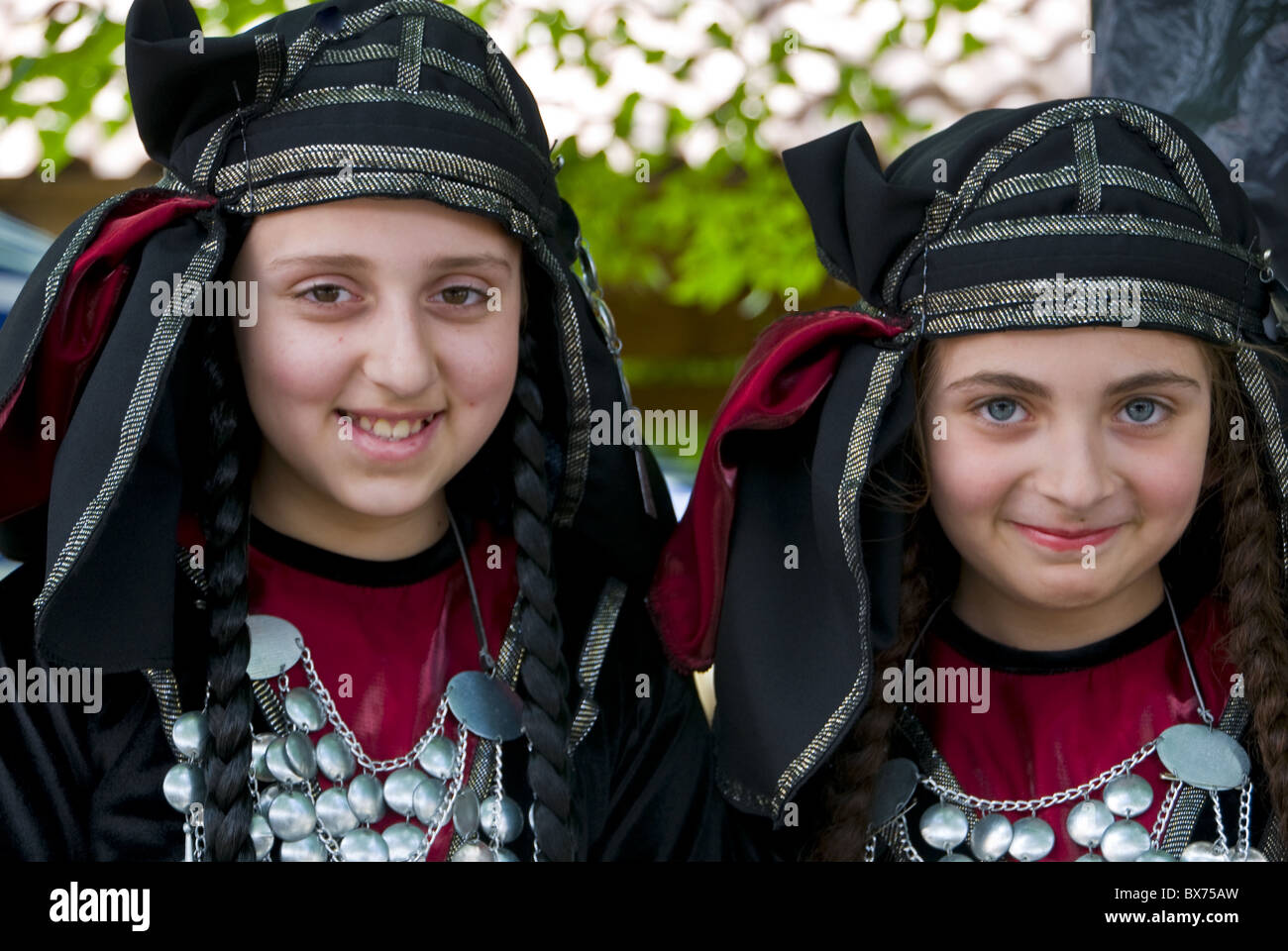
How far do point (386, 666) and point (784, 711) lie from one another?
1.98 feet

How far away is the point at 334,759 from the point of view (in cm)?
206

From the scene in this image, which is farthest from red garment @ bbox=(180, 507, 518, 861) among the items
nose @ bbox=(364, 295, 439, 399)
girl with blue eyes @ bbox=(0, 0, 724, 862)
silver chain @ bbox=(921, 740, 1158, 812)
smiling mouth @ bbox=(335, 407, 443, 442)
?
silver chain @ bbox=(921, 740, 1158, 812)

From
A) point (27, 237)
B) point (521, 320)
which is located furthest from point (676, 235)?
point (521, 320)

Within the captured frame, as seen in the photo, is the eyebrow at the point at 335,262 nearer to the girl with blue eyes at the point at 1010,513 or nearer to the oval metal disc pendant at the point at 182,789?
the girl with blue eyes at the point at 1010,513

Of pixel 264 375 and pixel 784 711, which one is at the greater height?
pixel 264 375

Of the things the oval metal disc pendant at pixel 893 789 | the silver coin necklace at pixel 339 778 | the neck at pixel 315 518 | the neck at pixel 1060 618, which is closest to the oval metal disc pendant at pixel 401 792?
the silver coin necklace at pixel 339 778

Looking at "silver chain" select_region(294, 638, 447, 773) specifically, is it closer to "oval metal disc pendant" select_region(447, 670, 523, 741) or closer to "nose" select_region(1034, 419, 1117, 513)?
"oval metal disc pendant" select_region(447, 670, 523, 741)

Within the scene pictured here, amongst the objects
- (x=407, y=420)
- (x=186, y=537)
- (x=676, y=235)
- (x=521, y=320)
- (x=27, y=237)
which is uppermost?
(x=676, y=235)

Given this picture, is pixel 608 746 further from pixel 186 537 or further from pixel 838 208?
pixel 838 208

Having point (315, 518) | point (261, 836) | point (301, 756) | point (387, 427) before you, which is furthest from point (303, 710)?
point (387, 427)

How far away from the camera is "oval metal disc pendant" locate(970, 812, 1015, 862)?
2.10 metres

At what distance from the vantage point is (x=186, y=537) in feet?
7.02

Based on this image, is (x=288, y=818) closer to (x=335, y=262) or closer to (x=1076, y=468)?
(x=335, y=262)

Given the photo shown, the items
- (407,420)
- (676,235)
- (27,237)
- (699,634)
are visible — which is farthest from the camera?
(676,235)
